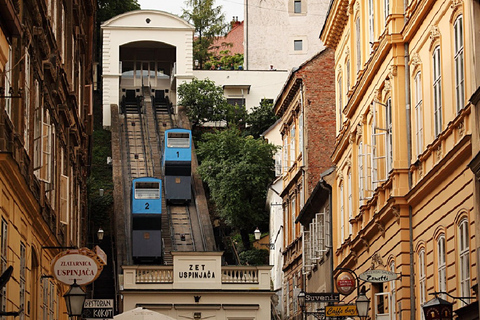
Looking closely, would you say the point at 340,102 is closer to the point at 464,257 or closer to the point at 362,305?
the point at 362,305

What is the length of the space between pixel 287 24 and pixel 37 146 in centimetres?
6659

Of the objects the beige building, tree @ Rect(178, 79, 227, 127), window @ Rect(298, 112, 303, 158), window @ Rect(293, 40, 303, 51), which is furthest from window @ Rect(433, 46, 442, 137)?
window @ Rect(293, 40, 303, 51)

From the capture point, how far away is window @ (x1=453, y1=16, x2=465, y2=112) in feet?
63.9

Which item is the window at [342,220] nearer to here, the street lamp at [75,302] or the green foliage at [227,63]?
the street lamp at [75,302]

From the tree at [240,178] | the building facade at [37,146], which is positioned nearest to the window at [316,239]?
the building facade at [37,146]

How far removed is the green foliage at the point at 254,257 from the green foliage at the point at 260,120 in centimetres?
1960

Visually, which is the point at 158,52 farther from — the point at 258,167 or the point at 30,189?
the point at 30,189

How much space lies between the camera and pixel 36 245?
2081 cm

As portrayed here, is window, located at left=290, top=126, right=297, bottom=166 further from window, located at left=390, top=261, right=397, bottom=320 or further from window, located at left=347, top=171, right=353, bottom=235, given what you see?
window, located at left=390, top=261, right=397, bottom=320

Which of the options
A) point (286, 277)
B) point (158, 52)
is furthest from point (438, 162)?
point (158, 52)

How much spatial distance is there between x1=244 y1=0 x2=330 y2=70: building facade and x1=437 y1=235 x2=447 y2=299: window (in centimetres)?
6374

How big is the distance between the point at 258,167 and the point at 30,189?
44375 millimetres

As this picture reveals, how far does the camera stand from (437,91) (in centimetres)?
2162

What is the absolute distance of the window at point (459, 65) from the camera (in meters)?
19.5
